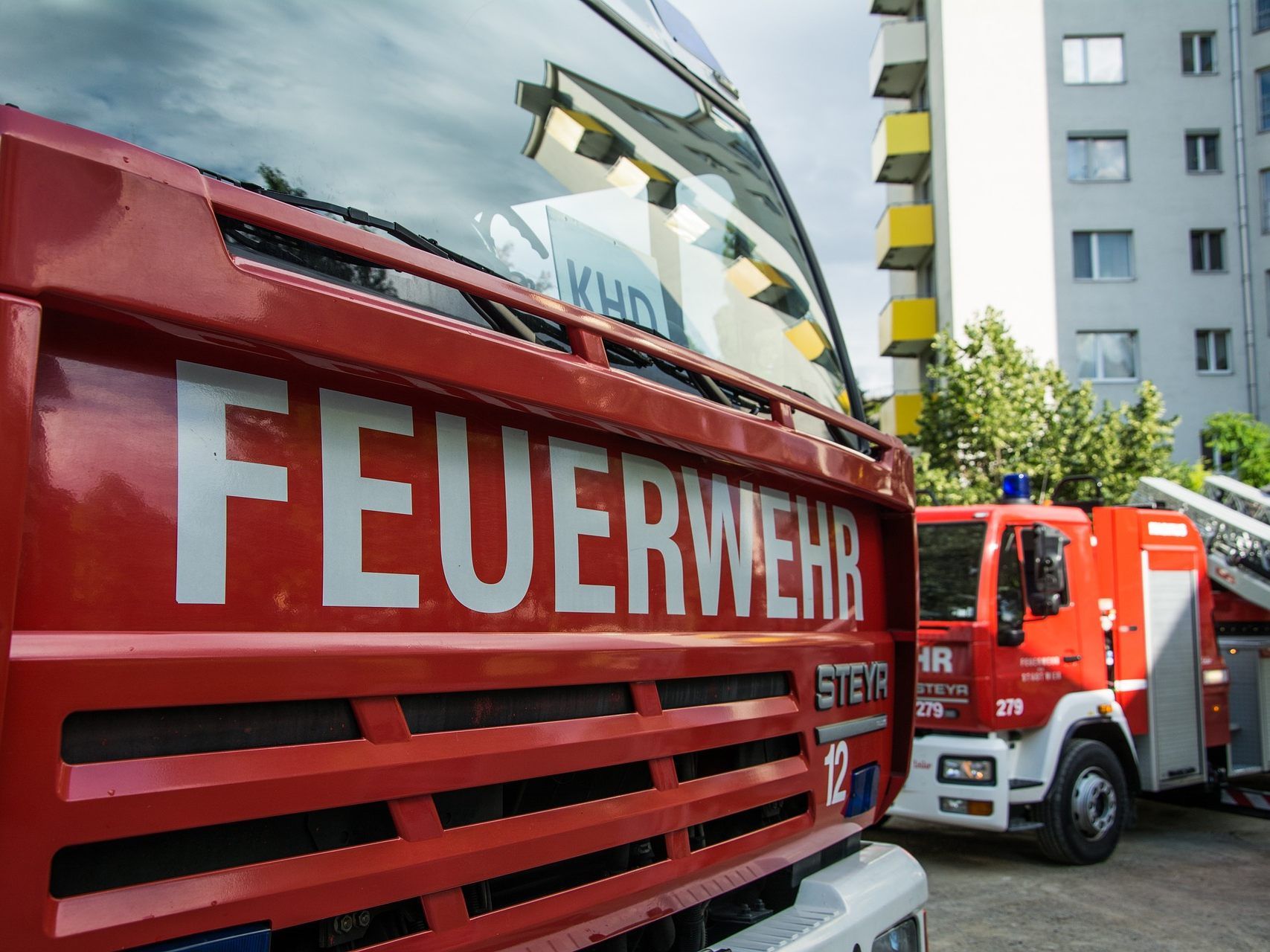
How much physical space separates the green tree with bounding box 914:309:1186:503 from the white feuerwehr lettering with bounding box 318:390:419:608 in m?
16.4

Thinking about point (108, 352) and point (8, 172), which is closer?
point (8, 172)

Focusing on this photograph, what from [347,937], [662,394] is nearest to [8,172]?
[347,937]

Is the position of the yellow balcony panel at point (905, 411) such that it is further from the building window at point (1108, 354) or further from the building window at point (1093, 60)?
the building window at point (1093, 60)

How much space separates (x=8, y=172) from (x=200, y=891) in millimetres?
799

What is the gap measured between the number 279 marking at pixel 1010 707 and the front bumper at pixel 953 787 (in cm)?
18

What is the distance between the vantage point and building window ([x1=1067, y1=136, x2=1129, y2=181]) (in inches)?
968

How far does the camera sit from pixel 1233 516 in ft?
27.2

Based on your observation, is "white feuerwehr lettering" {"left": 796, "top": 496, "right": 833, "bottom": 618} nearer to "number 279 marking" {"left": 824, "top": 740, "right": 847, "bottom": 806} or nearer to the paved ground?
"number 279 marking" {"left": 824, "top": 740, "right": 847, "bottom": 806}

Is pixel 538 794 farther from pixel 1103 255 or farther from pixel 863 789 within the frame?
pixel 1103 255

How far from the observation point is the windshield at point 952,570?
6789 millimetres

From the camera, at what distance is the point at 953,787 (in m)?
6.69

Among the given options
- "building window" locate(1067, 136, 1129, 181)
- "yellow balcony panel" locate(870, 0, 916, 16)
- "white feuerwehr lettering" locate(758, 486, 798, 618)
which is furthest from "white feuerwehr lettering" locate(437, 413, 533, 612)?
"yellow balcony panel" locate(870, 0, 916, 16)

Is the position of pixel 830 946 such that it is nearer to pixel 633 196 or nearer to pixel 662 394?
pixel 662 394

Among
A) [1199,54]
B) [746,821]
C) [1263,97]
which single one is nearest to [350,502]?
[746,821]
